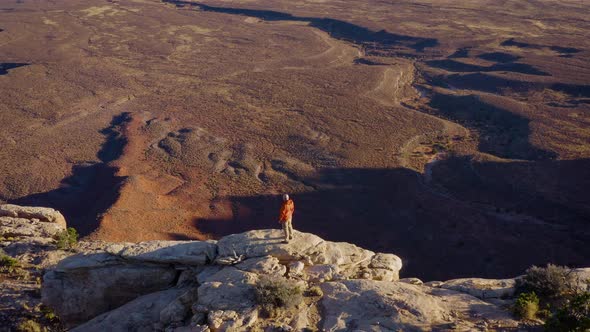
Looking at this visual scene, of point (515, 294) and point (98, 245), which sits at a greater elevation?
point (515, 294)

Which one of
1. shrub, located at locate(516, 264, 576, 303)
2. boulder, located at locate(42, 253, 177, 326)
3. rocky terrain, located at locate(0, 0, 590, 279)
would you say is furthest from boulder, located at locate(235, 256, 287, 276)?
rocky terrain, located at locate(0, 0, 590, 279)

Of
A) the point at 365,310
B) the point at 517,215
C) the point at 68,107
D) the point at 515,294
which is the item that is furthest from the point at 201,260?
the point at 68,107

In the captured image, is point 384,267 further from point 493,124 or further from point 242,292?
point 493,124

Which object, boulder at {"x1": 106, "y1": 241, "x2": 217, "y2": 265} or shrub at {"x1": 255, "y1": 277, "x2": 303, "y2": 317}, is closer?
shrub at {"x1": 255, "y1": 277, "x2": 303, "y2": 317}

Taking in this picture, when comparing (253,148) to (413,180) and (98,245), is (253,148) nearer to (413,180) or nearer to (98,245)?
(413,180)

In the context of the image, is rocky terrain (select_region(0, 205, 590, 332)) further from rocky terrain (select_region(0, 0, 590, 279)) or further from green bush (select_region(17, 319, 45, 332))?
rocky terrain (select_region(0, 0, 590, 279))

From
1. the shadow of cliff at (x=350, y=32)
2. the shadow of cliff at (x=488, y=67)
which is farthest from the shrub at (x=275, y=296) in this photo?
the shadow of cliff at (x=350, y=32)

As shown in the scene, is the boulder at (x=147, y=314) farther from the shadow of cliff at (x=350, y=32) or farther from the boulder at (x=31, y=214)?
the shadow of cliff at (x=350, y=32)
